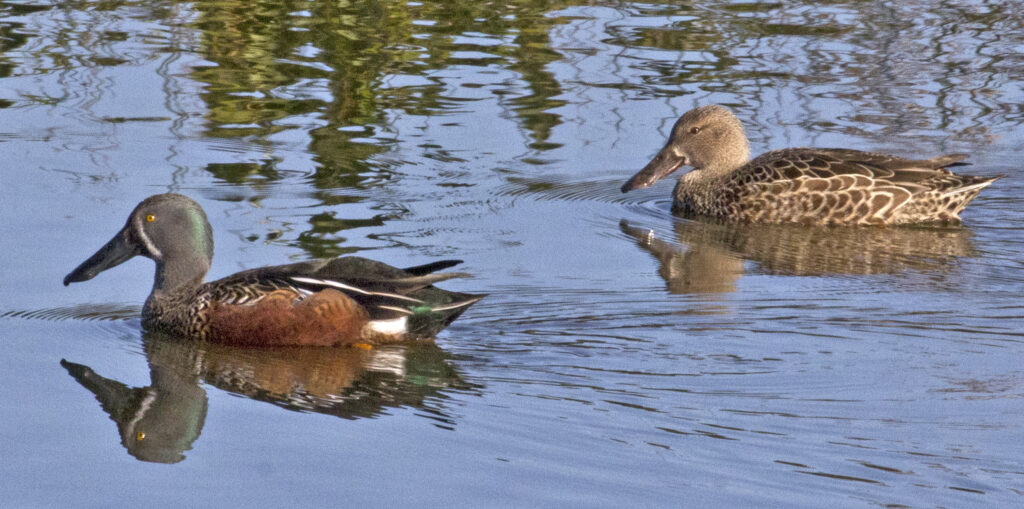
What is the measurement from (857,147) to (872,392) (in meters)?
5.31

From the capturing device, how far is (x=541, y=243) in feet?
28.3

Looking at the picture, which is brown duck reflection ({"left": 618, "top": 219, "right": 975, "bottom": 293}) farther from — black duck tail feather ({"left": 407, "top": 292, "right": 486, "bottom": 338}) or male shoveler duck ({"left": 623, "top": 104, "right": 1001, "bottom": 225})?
black duck tail feather ({"left": 407, "top": 292, "right": 486, "bottom": 338})

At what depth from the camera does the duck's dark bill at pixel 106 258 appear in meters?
7.12

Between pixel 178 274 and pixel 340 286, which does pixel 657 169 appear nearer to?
pixel 340 286

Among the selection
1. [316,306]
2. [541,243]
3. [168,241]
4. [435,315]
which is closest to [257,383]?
[316,306]

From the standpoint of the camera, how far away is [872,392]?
233 inches

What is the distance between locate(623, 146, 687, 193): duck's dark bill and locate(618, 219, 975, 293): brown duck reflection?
43cm

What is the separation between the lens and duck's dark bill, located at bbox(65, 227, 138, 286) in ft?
23.4

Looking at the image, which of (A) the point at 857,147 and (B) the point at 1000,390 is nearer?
(B) the point at 1000,390

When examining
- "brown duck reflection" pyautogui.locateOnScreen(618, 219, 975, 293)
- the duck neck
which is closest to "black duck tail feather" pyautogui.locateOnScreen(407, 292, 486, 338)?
the duck neck

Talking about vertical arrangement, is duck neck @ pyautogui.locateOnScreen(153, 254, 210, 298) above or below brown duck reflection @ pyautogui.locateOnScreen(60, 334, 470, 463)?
above

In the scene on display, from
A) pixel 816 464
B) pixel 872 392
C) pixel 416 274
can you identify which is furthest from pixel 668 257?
pixel 816 464

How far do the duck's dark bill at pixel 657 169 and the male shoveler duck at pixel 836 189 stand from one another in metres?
0.01

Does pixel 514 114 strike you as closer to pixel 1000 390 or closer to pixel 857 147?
pixel 857 147
